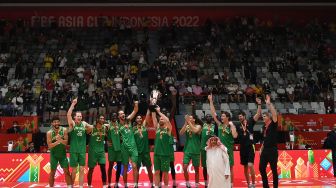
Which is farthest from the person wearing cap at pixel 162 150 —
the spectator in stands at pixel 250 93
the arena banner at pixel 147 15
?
the arena banner at pixel 147 15

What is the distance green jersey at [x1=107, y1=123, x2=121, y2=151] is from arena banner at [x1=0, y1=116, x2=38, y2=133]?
7.31m

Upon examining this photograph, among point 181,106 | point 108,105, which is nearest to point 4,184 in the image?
point 108,105

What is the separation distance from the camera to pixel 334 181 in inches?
512

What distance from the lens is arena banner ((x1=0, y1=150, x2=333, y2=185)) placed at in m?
13.6

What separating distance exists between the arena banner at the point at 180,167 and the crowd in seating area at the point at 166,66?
4.85 meters

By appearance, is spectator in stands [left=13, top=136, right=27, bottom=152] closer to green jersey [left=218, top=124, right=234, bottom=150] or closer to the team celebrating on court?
the team celebrating on court

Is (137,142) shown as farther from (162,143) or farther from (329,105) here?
(329,105)

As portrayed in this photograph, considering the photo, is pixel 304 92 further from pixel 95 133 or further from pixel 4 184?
pixel 4 184

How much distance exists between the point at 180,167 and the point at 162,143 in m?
3.37

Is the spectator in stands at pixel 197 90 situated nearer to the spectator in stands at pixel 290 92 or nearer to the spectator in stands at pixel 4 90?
the spectator in stands at pixel 290 92

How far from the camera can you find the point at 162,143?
35.2 feet

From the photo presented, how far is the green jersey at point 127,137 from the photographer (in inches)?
438

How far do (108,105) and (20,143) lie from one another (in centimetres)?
437

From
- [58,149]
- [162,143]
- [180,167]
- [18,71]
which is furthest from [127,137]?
[18,71]
